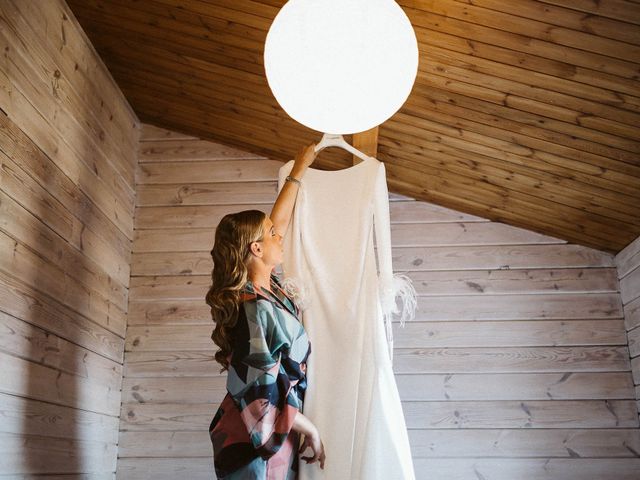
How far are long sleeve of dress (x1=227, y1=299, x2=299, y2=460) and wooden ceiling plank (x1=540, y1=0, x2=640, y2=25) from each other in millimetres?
1171

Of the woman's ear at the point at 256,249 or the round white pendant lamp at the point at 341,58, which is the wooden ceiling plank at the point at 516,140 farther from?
the woman's ear at the point at 256,249

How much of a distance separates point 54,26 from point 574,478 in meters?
2.73

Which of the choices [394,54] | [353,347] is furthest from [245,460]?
[394,54]

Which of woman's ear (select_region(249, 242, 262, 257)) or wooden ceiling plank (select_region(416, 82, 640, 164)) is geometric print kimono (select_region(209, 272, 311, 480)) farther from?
wooden ceiling plank (select_region(416, 82, 640, 164))

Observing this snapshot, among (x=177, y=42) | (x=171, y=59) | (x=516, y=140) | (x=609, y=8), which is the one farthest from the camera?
(x=171, y=59)

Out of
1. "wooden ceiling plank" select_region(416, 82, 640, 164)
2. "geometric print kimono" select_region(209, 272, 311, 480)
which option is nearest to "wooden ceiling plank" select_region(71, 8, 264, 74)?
"wooden ceiling plank" select_region(416, 82, 640, 164)

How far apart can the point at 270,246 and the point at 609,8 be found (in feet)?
3.78

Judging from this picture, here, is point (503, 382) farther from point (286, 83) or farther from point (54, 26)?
point (54, 26)

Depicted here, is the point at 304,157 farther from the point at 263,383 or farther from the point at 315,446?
the point at 315,446

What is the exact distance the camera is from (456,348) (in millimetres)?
2998

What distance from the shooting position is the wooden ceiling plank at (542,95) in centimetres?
213

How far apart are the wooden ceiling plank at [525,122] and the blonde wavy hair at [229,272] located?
0.79 m

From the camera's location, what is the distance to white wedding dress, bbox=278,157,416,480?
6.24 feet

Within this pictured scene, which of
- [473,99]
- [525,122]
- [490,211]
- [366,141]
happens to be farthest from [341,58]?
[490,211]
